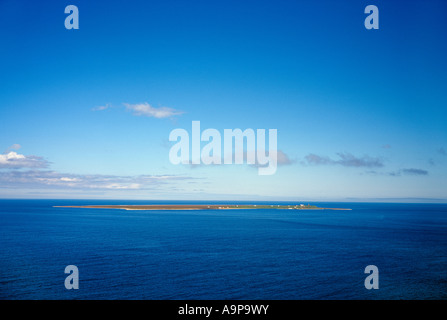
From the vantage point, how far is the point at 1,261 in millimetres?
49000

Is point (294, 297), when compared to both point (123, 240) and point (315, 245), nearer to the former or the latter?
point (315, 245)
